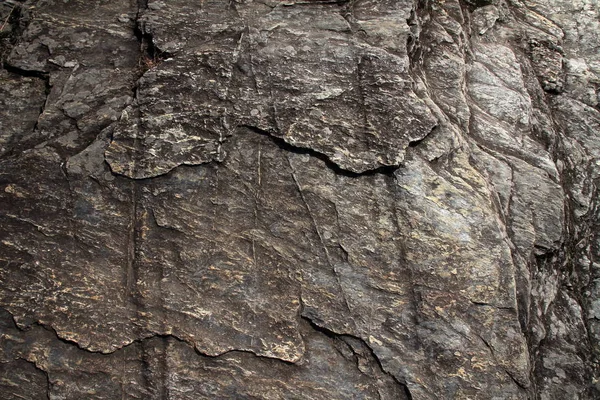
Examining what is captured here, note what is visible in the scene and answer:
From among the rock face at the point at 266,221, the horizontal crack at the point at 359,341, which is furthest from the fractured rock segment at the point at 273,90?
the horizontal crack at the point at 359,341

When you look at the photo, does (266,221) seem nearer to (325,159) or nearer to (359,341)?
(325,159)

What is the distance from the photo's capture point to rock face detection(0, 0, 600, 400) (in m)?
4.41

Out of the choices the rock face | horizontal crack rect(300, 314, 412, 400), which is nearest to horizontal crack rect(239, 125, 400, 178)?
the rock face

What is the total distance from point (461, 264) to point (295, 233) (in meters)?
1.39

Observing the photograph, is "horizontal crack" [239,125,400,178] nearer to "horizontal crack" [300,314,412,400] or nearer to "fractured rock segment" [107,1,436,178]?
"fractured rock segment" [107,1,436,178]

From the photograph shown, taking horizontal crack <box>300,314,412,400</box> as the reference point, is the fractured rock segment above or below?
above

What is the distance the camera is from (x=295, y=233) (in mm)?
4699

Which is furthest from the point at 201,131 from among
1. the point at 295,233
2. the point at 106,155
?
the point at 295,233

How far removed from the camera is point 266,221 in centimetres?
472

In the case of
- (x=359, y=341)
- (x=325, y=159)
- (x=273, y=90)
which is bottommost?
(x=359, y=341)

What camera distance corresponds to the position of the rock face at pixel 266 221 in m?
4.41

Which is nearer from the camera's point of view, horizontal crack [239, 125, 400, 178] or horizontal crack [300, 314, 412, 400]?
horizontal crack [300, 314, 412, 400]

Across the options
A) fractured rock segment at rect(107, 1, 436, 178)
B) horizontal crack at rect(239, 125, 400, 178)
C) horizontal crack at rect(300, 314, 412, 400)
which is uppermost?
fractured rock segment at rect(107, 1, 436, 178)

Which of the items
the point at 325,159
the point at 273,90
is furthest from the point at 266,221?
the point at 273,90
